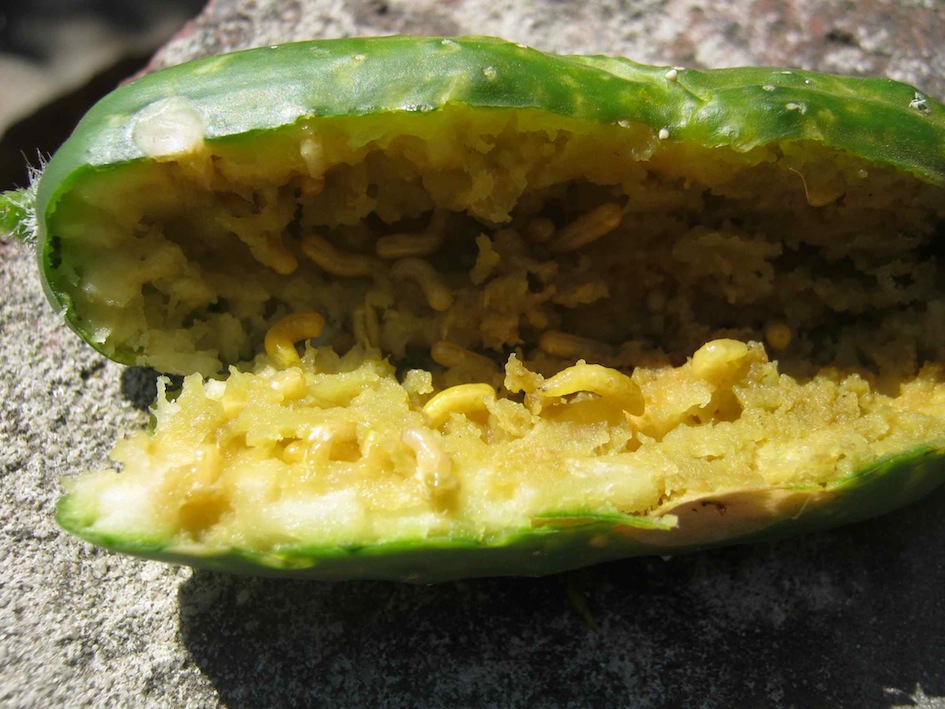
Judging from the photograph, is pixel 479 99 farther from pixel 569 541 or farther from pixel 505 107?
pixel 569 541

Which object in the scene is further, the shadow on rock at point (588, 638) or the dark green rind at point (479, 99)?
the shadow on rock at point (588, 638)

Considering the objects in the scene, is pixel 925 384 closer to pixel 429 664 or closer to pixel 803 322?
pixel 803 322

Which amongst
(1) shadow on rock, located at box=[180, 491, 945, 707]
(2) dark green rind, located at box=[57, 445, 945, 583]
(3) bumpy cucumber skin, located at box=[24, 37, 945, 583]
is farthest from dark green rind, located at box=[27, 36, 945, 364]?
(1) shadow on rock, located at box=[180, 491, 945, 707]

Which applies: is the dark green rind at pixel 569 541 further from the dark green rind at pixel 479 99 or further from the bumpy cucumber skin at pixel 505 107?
the dark green rind at pixel 479 99

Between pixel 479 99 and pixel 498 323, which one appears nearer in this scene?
pixel 479 99

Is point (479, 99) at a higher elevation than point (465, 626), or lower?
higher

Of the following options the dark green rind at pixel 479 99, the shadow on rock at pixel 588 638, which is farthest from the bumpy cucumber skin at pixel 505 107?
the shadow on rock at pixel 588 638

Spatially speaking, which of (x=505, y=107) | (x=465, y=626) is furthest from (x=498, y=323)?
(x=465, y=626)
